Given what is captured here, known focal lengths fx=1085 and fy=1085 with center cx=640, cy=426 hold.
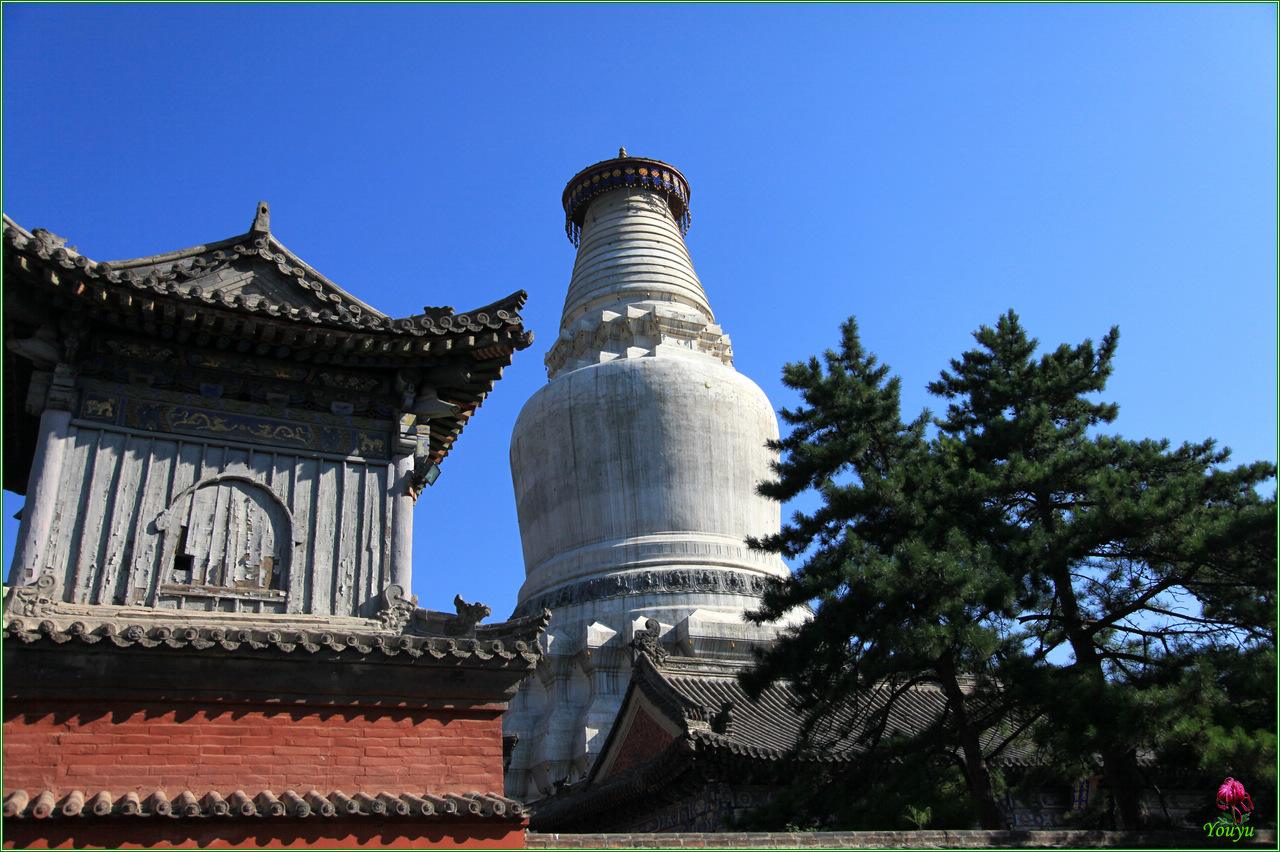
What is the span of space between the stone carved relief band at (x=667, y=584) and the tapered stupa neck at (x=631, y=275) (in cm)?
606

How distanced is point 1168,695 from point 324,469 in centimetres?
780

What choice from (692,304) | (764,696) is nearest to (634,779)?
(764,696)

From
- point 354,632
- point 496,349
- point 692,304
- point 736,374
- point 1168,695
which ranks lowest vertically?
point 1168,695

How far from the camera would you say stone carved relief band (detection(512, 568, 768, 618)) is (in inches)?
884

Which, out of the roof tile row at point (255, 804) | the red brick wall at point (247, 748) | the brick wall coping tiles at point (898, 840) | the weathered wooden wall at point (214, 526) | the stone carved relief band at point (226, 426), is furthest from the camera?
the stone carved relief band at point (226, 426)

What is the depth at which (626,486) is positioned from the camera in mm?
24484

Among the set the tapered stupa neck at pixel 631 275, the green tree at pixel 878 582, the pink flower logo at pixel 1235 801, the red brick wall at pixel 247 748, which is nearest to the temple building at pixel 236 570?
the red brick wall at pixel 247 748

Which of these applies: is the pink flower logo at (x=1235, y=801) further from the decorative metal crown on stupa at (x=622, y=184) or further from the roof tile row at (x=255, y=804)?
the decorative metal crown on stupa at (x=622, y=184)

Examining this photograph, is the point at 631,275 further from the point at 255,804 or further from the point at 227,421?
the point at 255,804

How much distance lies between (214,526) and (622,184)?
23.0 meters

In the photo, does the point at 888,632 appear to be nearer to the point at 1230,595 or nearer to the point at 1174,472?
the point at 1230,595

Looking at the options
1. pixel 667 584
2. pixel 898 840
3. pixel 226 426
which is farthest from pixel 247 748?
pixel 667 584

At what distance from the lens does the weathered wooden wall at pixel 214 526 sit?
8.89m

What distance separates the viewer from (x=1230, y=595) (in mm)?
10414
